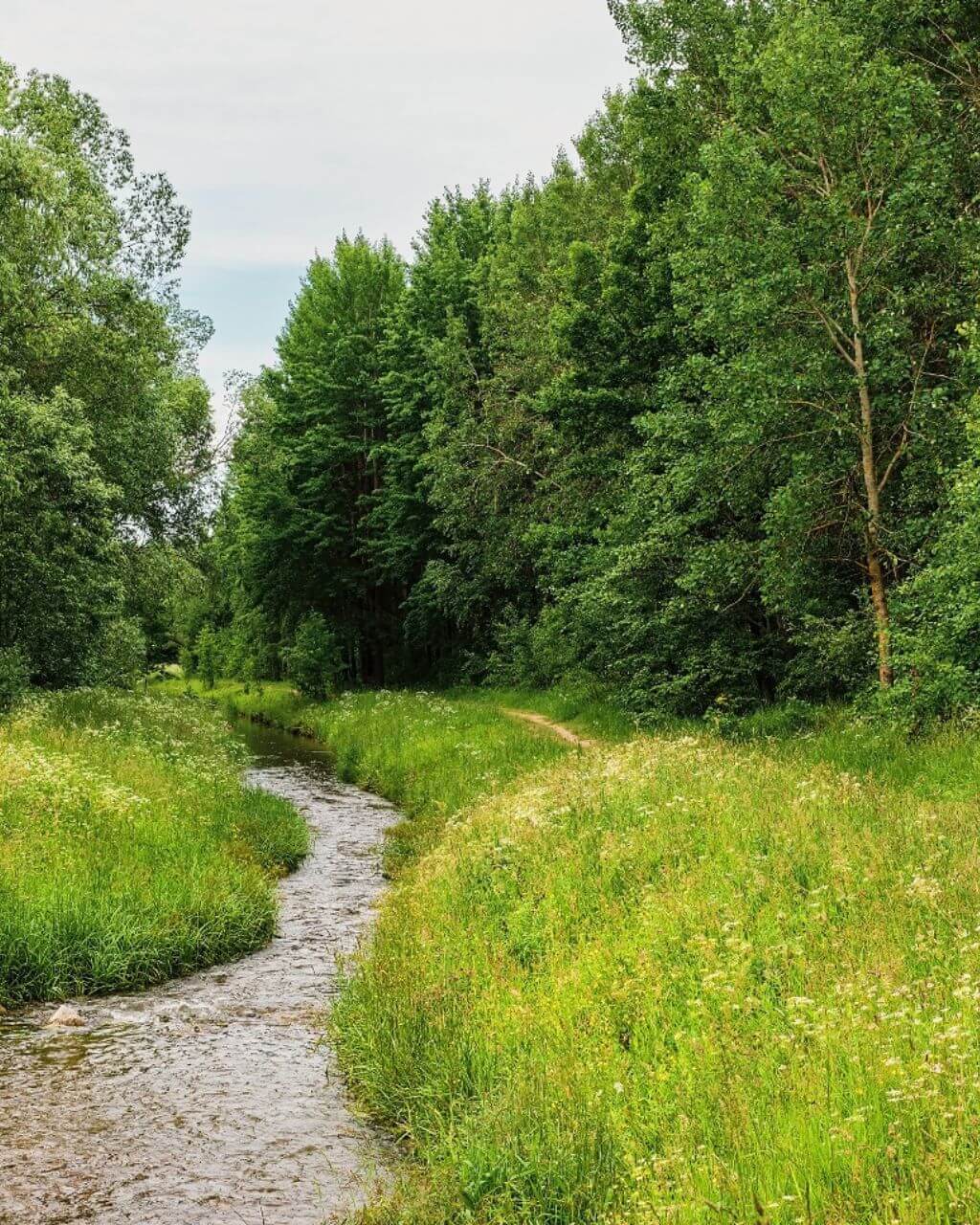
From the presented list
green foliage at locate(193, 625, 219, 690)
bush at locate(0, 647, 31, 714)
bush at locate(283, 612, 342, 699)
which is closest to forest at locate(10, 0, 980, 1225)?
bush at locate(0, 647, 31, 714)

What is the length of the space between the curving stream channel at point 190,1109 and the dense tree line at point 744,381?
8.96 m

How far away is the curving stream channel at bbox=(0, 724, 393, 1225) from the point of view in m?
6.39

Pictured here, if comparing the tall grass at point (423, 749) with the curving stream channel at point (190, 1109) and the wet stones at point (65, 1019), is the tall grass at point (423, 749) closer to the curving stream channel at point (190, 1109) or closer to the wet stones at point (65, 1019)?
the curving stream channel at point (190, 1109)

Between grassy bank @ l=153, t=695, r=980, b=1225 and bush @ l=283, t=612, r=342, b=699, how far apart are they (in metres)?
33.2

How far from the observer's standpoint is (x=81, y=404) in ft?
88.1

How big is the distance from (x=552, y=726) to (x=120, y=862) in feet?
55.2

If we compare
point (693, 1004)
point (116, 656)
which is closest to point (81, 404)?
point (116, 656)

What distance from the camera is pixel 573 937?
30.8 ft

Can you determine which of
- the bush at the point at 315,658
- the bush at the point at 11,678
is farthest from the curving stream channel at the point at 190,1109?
the bush at the point at 315,658

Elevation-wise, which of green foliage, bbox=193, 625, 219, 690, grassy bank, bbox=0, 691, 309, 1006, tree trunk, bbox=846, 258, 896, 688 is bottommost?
grassy bank, bbox=0, 691, 309, 1006

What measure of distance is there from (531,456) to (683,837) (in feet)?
84.3

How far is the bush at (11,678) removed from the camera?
Result: 2290 centimetres

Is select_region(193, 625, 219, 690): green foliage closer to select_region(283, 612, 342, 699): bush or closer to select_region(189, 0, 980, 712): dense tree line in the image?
select_region(283, 612, 342, 699): bush

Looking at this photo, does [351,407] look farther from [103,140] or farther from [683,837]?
[683,837]
